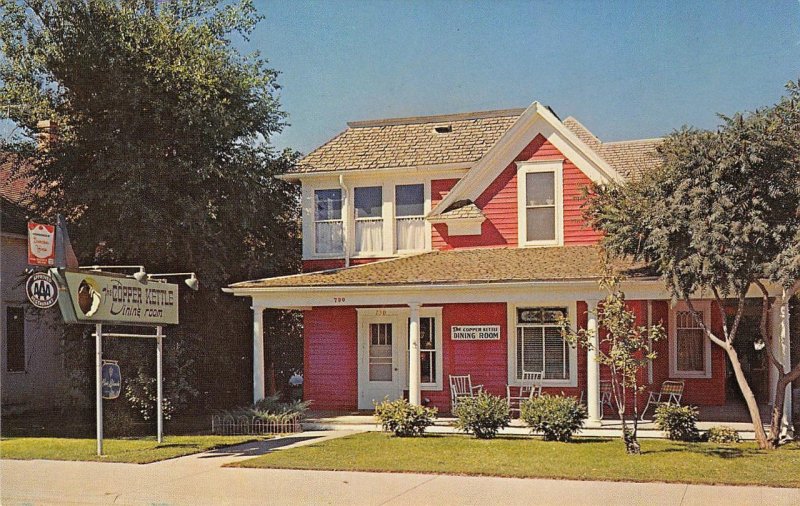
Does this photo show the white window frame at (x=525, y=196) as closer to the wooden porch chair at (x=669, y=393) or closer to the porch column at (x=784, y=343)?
the wooden porch chair at (x=669, y=393)

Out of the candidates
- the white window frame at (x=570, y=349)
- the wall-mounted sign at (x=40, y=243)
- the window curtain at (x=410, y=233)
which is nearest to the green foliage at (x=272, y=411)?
the white window frame at (x=570, y=349)

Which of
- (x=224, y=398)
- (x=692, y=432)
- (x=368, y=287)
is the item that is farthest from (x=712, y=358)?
(x=224, y=398)

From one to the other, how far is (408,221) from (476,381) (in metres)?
4.45

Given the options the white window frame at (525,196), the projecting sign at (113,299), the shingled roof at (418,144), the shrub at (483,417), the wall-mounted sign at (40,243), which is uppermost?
the shingled roof at (418,144)

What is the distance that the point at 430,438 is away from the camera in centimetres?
1852

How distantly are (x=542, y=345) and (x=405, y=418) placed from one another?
488 centimetres

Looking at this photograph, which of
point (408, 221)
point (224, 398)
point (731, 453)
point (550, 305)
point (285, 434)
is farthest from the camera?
point (224, 398)

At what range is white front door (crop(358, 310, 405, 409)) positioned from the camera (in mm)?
23859

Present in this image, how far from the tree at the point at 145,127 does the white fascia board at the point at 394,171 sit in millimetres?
1320

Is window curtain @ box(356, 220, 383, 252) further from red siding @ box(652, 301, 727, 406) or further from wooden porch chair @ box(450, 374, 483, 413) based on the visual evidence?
red siding @ box(652, 301, 727, 406)

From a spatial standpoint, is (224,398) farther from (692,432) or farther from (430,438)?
(692,432)

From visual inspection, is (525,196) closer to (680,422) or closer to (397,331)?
(397,331)

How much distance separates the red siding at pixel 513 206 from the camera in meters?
22.3

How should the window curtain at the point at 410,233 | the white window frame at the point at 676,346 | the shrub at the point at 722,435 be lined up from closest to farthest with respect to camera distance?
the shrub at the point at 722,435 → the white window frame at the point at 676,346 → the window curtain at the point at 410,233
